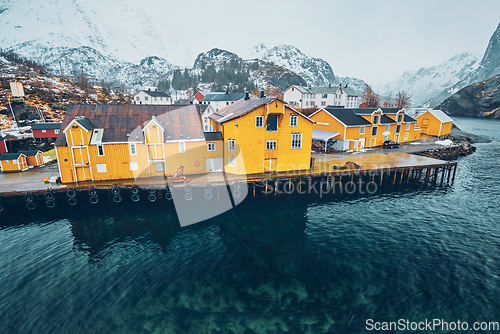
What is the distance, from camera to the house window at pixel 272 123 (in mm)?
38031

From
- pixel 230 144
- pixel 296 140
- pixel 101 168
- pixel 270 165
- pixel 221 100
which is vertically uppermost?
pixel 221 100

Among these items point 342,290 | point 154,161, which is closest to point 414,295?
point 342,290

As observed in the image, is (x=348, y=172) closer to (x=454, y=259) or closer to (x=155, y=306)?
(x=454, y=259)

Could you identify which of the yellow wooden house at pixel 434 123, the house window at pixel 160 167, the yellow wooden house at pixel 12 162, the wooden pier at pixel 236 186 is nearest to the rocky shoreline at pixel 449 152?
the wooden pier at pixel 236 186

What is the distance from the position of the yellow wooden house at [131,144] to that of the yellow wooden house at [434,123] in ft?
238

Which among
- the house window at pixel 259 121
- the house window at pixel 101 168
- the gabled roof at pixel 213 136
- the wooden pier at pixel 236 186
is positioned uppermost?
the house window at pixel 259 121

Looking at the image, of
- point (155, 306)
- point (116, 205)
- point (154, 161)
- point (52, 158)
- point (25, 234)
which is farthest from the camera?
point (52, 158)

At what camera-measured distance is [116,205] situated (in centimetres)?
3531

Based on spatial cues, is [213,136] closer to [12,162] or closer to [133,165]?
[133,165]

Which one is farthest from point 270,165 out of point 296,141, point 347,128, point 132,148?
point 347,128

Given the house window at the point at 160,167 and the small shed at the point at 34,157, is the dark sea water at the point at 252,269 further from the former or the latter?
the small shed at the point at 34,157

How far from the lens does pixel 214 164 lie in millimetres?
40625

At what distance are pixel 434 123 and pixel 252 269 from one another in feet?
268

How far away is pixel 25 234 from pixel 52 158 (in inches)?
941
